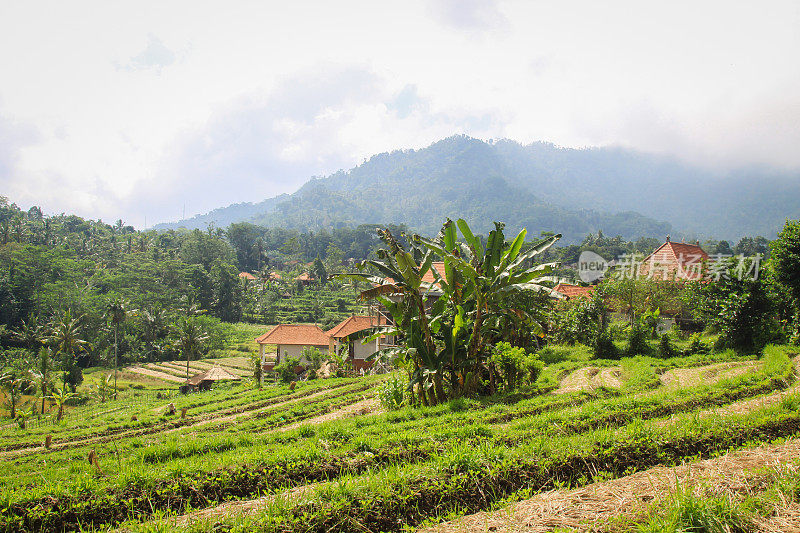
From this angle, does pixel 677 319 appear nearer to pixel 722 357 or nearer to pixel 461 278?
pixel 722 357

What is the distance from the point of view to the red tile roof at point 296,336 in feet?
118

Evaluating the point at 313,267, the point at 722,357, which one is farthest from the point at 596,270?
the point at 313,267

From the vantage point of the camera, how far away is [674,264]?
89.3 ft

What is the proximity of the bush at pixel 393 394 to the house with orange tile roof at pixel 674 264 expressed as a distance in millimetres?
17936

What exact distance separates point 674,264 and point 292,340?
86.6 feet

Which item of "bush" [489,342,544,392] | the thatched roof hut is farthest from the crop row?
the thatched roof hut

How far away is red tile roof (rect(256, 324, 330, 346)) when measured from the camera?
3600 centimetres

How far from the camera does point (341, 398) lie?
15750 millimetres

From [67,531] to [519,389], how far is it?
8949mm

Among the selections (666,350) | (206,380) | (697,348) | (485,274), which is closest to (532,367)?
(485,274)

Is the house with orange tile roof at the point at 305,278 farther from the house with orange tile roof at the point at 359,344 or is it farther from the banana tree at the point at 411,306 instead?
the banana tree at the point at 411,306

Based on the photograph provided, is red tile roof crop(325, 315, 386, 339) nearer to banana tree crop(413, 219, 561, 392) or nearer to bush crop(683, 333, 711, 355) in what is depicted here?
bush crop(683, 333, 711, 355)

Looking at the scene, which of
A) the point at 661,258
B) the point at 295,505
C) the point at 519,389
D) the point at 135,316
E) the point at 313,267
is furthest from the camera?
the point at 313,267

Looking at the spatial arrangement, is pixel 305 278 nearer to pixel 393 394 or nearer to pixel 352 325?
pixel 352 325
